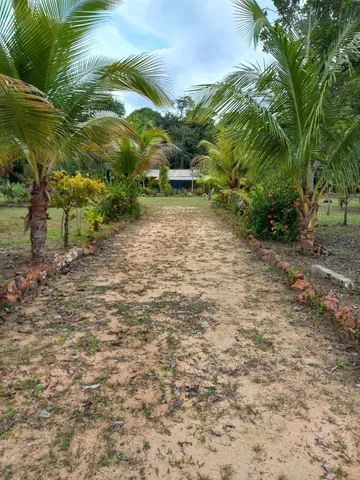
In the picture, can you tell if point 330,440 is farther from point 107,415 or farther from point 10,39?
point 10,39

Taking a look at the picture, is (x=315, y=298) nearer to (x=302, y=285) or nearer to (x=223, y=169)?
(x=302, y=285)

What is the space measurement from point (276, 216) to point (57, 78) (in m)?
5.27

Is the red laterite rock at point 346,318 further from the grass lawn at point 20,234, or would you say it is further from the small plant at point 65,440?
the grass lawn at point 20,234

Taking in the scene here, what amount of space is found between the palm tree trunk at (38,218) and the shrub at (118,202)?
521 cm

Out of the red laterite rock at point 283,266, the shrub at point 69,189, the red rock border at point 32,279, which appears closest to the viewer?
the red rock border at point 32,279

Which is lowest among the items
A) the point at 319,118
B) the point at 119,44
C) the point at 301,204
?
the point at 301,204

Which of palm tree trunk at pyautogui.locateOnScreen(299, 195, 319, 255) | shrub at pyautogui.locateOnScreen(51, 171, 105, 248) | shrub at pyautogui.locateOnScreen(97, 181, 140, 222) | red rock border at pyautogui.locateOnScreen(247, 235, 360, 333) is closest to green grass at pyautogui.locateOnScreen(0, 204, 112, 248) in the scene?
shrub at pyautogui.locateOnScreen(51, 171, 105, 248)

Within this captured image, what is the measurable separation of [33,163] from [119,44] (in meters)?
2.25

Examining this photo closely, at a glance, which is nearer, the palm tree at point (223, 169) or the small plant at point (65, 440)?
the small plant at point (65, 440)

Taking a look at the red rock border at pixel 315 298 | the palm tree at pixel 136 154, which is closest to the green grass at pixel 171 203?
the palm tree at pixel 136 154

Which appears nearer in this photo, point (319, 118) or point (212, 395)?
point (212, 395)

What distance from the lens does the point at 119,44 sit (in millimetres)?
5812

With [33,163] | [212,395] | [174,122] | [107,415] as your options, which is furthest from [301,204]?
[174,122]

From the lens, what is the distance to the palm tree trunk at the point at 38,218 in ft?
18.5
